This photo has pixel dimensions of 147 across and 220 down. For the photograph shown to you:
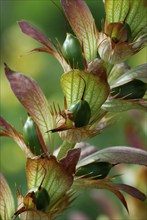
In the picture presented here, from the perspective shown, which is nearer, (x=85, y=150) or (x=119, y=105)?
(x=119, y=105)

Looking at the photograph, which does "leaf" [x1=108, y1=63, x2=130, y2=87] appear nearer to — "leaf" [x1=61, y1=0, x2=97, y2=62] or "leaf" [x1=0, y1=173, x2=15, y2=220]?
"leaf" [x1=61, y1=0, x2=97, y2=62]

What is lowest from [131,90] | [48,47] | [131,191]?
[131,191]

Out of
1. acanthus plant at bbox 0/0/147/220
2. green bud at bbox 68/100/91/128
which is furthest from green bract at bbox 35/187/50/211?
green bud at bbox 68/100/91/128

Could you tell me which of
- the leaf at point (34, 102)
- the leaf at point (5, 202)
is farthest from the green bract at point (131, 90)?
the leaf at point (5, 202)

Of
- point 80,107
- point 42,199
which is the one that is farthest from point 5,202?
point 80,107

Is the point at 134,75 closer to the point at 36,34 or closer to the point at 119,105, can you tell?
the point at 119,105

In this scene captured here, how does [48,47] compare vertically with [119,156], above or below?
above

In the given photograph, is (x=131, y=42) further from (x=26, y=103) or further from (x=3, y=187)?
(x=3, y=187)
